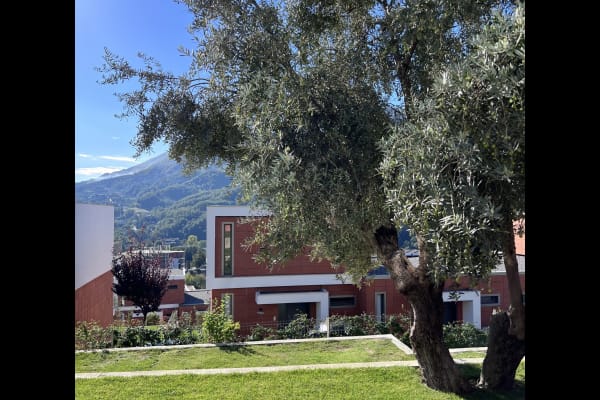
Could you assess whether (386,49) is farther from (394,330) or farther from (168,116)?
(394,330)

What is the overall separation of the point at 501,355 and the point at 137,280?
30.8ft

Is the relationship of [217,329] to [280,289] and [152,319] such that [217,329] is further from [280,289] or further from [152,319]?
[280,289]

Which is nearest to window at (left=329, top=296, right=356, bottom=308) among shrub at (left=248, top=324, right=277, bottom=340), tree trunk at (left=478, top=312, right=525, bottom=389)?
shrub at (left=248, top=324, right=277, bottom=340)

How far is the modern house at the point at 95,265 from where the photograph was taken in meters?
9.20

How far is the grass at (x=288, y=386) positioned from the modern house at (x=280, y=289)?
22.7 feet

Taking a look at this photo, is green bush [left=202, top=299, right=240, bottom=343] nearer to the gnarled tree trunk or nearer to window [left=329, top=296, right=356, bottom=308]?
the gnarled tree trunk

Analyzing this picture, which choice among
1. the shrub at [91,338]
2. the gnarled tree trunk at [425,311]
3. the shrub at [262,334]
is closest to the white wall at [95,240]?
the shrub at [91,338]

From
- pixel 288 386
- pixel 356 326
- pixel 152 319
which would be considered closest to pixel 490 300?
pixel 356 326

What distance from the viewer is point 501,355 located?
4195 millimetres

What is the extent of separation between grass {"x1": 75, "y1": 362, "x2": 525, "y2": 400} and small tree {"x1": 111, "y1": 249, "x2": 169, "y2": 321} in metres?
5.59

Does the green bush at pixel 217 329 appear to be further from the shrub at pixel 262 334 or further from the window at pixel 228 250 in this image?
the window at pixel 228 250

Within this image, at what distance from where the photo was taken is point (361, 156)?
311 centimetres
